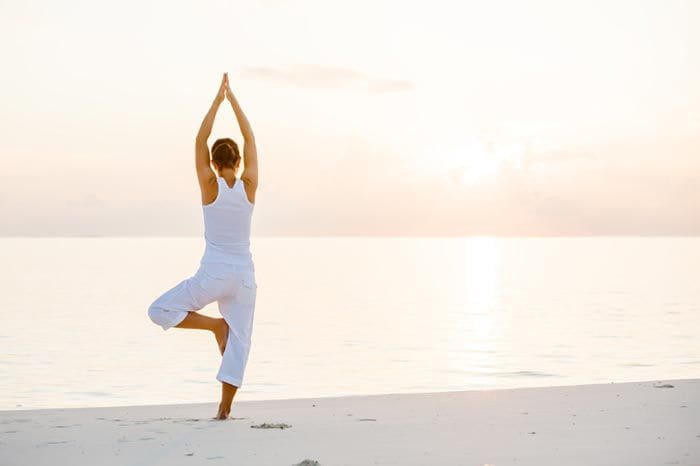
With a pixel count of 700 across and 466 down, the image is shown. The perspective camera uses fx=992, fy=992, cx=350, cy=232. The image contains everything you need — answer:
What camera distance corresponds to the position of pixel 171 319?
22.6 ft

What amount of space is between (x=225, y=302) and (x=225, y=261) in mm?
314

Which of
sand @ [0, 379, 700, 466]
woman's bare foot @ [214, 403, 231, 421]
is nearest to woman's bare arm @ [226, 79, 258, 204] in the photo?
woman's bare foot @ [214, 403, 231, 421]

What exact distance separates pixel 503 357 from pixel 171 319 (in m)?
12.5

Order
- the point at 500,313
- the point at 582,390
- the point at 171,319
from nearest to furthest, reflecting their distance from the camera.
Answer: the point at 171,319, the point at 582,390, the point at 500,313

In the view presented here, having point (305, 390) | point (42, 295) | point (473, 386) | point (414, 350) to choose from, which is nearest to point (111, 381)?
point (305, 390)

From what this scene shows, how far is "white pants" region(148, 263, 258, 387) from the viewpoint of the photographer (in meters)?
6.89

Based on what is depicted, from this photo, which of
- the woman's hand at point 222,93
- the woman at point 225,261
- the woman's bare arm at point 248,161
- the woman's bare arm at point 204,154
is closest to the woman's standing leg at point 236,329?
the woman at point 225,261

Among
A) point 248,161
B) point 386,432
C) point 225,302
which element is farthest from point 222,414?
point 248,161

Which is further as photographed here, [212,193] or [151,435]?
[212,193]

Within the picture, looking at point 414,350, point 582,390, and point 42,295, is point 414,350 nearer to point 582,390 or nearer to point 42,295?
point 582,390

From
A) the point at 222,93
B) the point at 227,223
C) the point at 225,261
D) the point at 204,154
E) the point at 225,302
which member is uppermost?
Result: the point at 222,93

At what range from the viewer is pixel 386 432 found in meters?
6.54

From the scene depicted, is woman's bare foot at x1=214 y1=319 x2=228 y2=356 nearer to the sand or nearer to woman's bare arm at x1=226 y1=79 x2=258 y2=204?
the sand

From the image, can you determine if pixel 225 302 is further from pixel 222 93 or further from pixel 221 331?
pixel 222 93
